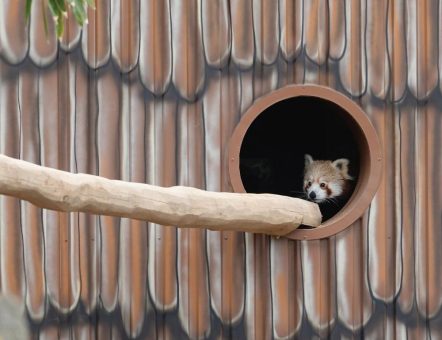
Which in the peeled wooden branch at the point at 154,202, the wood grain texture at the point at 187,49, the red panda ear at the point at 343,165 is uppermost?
the wood grain texture at the point at 187,49

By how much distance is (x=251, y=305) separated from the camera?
5535mm

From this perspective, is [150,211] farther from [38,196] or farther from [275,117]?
[275,117]

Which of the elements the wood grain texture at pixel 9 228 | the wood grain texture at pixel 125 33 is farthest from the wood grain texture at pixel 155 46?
the wood grain texture at pixel 9 228

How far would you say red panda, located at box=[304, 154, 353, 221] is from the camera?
711 cm

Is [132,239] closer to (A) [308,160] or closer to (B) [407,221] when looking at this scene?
(B) [407,221]

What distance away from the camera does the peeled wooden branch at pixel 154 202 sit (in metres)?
3.92

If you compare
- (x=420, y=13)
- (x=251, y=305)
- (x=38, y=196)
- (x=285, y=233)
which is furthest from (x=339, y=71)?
(x=38, y=196)

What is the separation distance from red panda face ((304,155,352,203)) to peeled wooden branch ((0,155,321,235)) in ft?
4.79

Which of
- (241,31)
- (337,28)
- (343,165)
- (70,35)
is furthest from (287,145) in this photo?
(70,35)

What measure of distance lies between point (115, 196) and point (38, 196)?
42 cm

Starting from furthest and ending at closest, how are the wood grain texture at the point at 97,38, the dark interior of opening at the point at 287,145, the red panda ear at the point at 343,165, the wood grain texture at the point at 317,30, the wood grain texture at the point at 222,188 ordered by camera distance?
the dark interior of opening at the point at 287,145 → the red panda ear at the point at 343,165 → the wood grain texture at the point at 317,30 → the wood grain texture at the point at 222,188 → the wood grain texture at the point at 97,38

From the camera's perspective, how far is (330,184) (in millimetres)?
7141

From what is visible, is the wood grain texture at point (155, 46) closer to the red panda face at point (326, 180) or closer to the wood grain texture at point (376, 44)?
the wood grain texture at point (376, 44)

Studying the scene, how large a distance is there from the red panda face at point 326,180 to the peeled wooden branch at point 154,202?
1.46 meters
